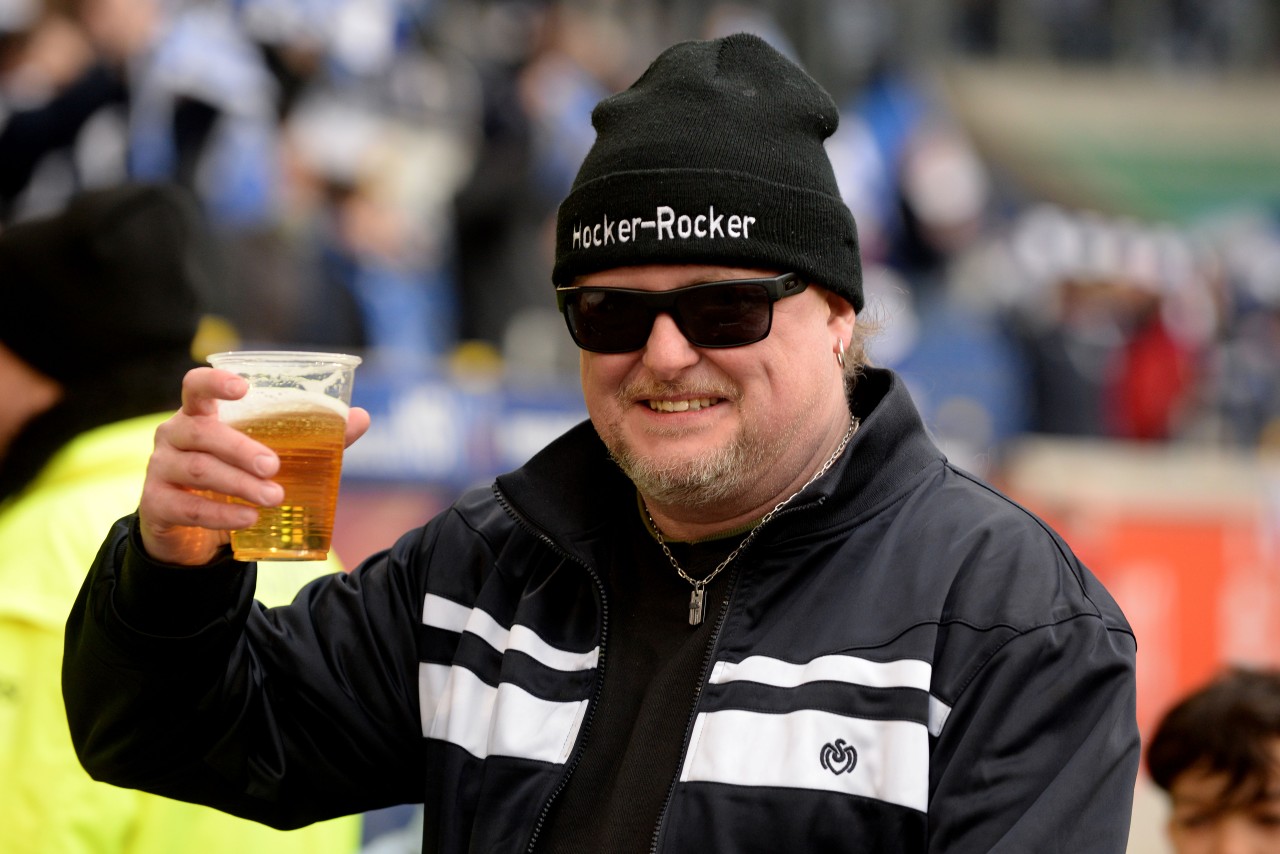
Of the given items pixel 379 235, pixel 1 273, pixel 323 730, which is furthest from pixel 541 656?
pixel 379 235

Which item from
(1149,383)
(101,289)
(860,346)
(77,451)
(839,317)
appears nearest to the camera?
(839,317)

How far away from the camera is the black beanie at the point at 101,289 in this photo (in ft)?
10.0

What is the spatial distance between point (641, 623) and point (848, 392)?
558 millimetres

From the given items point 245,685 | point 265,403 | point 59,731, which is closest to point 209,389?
point 265,403

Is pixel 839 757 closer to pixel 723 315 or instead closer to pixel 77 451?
pixel 723 315

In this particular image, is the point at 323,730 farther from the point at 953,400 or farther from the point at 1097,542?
the point at 953,400

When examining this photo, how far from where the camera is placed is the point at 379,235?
7.97m

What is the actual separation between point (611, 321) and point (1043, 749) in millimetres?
880

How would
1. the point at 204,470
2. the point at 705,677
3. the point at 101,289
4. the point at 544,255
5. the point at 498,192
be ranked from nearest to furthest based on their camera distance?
the point at 204,470 < the point at 705,677 < the point at 101,289 < the point at 498,192 < the point at 544,255

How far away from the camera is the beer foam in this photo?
82.0 inches

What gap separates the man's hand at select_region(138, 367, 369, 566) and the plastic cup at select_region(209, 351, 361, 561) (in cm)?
4

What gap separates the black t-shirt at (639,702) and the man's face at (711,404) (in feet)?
0.41

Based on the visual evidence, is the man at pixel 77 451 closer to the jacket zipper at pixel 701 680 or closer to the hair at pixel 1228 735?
the jacket zipper at pixel 701 680

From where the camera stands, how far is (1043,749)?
1923mm
